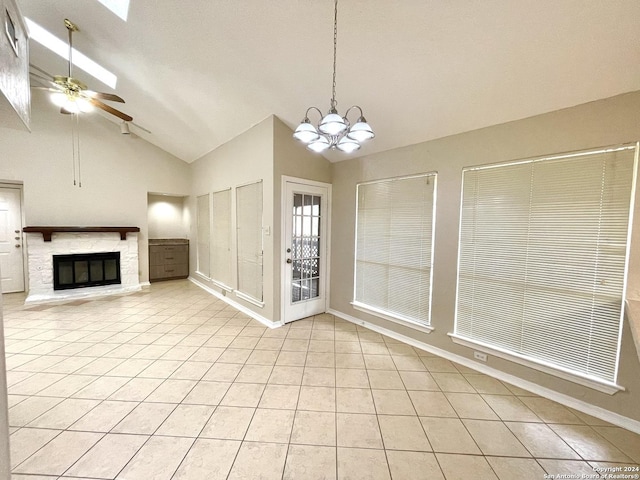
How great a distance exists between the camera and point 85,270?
5.03 metres

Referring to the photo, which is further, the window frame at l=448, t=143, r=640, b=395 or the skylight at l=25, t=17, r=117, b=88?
the skylight at l=25, t=17, r=117, b=88

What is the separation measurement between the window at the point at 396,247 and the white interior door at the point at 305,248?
593 mm

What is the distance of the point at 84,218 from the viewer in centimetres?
507

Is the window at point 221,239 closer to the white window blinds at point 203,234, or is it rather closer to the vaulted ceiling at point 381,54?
the white window blinds at point 203,234

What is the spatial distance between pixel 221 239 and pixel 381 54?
3.95 metres

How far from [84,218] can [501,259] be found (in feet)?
22.7

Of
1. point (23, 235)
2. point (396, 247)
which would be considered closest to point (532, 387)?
point (396, 247)

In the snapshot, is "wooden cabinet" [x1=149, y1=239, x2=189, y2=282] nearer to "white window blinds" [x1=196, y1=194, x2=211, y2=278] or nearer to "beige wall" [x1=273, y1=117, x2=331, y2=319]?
"white window blinds" [x1=196, y1=194, x2=211, y2=278]

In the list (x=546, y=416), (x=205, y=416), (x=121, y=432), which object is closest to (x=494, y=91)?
(x=546, y=416)

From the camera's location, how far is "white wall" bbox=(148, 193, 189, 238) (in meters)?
6.38

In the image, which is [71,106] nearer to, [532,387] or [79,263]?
[79,263]

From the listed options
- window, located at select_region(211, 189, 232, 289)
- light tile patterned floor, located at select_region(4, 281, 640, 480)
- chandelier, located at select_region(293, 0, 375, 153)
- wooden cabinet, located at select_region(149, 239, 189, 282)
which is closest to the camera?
light tile patterned floor, located at select_region(4, 281, 640, 480)

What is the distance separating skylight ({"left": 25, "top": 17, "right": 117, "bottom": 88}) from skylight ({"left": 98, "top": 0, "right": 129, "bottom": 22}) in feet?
4.57

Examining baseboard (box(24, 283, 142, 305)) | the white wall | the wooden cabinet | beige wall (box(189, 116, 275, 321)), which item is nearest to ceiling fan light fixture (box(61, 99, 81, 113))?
beige wall (box(189, 116, 275, 321))
